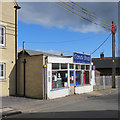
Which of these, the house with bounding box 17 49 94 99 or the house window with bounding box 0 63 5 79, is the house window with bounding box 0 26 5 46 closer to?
the house window with bounding box 0 63 5 79

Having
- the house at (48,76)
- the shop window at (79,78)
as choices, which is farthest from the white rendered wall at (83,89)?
the shop window at (79,78)

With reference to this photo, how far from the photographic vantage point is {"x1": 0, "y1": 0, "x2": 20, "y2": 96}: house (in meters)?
13.2

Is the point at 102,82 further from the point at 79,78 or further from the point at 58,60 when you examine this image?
the point at 58,60

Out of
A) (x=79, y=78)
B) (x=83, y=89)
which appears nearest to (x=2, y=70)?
(x=79, y=78)

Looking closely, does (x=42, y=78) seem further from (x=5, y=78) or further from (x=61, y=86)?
(x=5, y=78)

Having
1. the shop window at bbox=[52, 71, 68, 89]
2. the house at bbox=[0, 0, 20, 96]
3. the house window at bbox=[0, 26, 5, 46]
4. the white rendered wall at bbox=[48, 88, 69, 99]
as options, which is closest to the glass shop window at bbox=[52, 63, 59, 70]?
the shop window at bbox=[52, 71, 68, 89]

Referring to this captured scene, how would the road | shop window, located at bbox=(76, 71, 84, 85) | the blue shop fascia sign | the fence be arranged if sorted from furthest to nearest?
the fence < shop window, located at bbox=(76, 71, 84, 85) < the blue shop fascia sign < the road

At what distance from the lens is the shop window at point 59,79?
12727 millimetres

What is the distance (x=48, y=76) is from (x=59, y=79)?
4.99 feet

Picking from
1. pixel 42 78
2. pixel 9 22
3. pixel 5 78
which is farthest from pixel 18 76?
pixel 9 22

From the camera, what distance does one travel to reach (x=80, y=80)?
15.8 metres

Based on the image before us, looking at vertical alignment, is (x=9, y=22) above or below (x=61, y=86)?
above

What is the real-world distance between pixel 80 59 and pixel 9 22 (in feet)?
23.5

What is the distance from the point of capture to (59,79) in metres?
13.3
